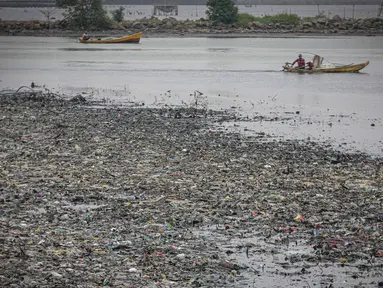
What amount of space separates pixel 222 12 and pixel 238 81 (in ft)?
209

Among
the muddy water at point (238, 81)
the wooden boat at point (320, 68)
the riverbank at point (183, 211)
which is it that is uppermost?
the riverbank at point (183, 211)

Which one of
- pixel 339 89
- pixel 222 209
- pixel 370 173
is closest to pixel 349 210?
pixel 222 209

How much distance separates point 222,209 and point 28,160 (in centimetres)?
561

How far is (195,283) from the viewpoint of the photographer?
8938 millimetres

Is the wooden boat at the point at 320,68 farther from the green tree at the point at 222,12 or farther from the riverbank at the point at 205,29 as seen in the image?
the green tree at the point at 222,12

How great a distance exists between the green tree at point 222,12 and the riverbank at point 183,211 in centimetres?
8513

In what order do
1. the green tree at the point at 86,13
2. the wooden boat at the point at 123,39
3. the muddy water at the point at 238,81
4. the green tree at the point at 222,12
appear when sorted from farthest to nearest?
the green tree at the point at 222,12
the green tree at the point at 86,13
the wooden boat at the point at 123,39
the muddy water at the point at 238,81

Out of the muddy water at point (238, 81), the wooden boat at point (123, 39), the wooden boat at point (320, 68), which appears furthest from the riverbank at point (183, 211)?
the wooden boat at point (123, 39)

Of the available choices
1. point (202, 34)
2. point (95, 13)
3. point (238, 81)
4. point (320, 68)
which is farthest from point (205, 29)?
point (238, 81)

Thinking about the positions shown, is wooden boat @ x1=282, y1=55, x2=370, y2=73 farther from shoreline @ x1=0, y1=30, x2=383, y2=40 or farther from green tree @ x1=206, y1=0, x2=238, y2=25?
green tree @ x1=206, y1=0, x2=238, y2=25

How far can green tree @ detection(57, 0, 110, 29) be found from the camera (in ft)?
326

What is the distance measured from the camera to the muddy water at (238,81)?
23859 millimetres

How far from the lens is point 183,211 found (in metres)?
11.9

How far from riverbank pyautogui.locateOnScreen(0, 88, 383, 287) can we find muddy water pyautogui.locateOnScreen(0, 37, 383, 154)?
15.1ft
